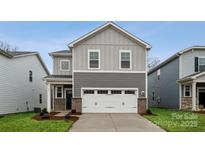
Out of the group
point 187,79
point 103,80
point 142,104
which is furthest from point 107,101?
point 187,79

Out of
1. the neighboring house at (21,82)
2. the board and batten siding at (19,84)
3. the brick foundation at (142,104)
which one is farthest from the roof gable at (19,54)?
the brick foundation at (142,104)

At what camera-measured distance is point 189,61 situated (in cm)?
2364

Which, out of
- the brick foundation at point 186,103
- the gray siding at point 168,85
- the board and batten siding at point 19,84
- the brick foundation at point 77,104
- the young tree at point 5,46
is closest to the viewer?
the brick foundation at point 77,104

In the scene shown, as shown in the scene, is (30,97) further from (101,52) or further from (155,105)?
(155,105)

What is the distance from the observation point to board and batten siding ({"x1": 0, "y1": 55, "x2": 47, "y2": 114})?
66.5 ft

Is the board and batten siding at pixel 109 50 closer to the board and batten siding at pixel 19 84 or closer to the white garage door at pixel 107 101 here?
the white garage door at pixel 107 101

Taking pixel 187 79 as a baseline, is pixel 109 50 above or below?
above

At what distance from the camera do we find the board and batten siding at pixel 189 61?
928 inches

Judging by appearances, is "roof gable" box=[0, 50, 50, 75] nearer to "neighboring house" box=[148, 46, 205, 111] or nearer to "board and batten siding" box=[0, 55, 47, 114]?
"board and batten siding" box=[0, 55, 47, 114]

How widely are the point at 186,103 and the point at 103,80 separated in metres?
8.81

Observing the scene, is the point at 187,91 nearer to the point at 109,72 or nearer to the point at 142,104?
the point at 142,104

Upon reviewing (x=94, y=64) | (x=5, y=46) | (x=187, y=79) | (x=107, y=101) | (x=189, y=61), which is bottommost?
(x=107, y=101)

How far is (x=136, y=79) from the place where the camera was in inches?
794

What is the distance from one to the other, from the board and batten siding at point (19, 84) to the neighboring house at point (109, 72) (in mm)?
5821
